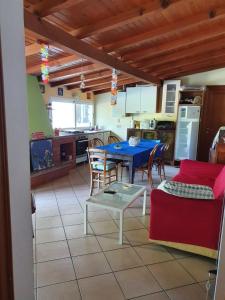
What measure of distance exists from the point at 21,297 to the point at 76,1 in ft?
7.87

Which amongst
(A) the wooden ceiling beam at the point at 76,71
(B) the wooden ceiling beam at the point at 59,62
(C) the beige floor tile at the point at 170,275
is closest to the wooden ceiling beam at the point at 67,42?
(B) the wooden ceiling beam at the point at 59,62

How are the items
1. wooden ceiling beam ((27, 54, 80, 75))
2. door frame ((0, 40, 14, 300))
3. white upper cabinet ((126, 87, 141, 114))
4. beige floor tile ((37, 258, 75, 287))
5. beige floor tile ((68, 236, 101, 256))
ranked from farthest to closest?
white upper cabinet ((126, 87, 141, 114)) < wooden ceiling beam ((27, 54, 80, 75)) < beige floor tile ((68, 236, 101, 256)) < beige floor tile ((37, 258, 75, 287)) < door frame ((0, 40, 14, 300))

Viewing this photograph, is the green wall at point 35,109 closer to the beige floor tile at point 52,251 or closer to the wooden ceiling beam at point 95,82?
the wooden ceiling beam at point 95,82

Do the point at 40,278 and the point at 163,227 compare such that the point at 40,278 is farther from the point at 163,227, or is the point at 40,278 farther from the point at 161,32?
the point at 161,32

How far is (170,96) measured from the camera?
6219mm

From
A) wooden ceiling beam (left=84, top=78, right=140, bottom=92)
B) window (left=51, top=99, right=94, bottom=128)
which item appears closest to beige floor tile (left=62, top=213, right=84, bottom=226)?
window (left=51, top=99, right=94, bottom=128)

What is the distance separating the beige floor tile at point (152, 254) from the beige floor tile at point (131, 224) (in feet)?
1.33

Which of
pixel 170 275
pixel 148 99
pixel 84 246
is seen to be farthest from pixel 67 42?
pixel 148 99

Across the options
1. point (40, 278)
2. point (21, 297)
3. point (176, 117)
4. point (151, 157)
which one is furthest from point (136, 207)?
point (176, 117)

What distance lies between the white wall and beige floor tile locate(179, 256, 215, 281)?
1.60 m

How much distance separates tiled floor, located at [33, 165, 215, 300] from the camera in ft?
5.97

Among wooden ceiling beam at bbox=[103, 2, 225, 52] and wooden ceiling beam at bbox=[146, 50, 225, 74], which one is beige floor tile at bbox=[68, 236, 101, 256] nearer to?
wooden ceiling beam at bbox=[103, 2, 225, 52]

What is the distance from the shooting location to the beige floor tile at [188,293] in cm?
178

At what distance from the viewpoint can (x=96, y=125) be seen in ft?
24.2
